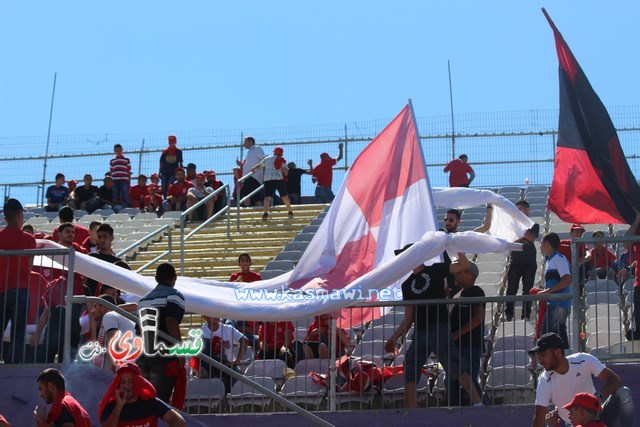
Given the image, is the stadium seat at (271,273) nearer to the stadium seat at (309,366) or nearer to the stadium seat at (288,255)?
the stadium seat at (288,255)

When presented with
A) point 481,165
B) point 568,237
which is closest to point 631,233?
point 568,237

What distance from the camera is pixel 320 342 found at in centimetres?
1350

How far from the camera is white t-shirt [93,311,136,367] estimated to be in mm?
12711

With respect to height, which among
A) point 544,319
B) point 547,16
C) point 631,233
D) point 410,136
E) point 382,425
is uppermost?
point 547,16

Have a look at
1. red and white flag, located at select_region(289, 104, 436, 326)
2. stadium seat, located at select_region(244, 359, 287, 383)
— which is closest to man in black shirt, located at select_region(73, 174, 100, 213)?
red and white flag, located at select_region(289, 104, 436, 326)

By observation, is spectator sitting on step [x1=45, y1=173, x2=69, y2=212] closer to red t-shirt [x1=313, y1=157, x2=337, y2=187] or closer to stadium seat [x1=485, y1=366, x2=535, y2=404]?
red t-shirt [x1=313, y1=157, x2=337, y2=187]

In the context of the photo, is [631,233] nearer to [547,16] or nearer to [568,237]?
[547,16]

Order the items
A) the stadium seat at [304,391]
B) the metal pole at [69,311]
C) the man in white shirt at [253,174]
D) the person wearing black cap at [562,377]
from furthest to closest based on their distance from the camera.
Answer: the man in white shirt at [253,174], the stadium seat at [304,391], the metal pole at [69,311], the person wearing black cap at [562,377]

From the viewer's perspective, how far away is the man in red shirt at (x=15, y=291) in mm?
12961

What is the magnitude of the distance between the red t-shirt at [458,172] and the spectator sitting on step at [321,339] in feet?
34.4

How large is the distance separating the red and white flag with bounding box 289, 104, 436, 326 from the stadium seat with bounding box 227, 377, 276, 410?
1.23m

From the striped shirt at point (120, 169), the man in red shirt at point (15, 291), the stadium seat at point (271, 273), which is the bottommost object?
the man in red shirt at point (15, 291)

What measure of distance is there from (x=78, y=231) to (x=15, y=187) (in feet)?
44.7

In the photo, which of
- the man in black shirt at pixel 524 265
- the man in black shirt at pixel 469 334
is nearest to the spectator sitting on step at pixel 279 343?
the man in black shirt at pixel 469 334
